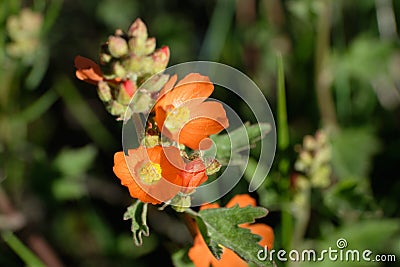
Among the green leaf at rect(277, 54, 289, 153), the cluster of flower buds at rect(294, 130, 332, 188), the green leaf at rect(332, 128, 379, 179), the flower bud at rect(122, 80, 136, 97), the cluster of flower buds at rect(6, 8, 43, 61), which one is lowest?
the green leaf at rect(332, 128, 379, 179)

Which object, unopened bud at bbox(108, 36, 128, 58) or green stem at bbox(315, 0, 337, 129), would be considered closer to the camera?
unopened bud at bbox(108, 36, 128, 58)

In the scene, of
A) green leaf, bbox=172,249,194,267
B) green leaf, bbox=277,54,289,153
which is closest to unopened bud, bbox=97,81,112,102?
green leaf, bbox=172,249,194,267

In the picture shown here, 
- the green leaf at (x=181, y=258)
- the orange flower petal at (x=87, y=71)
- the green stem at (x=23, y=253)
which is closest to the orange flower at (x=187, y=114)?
the orange flower petal at (x=87, y=71)

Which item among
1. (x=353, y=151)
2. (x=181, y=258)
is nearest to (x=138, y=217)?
(x=181, y=258)

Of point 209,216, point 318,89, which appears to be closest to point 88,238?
point 318,89

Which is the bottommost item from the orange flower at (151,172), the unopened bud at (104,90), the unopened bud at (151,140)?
the orange flower at (151,172)

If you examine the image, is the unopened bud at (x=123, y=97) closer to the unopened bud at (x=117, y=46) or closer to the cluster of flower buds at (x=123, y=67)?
the cluster of flower buds at (x=123, y=67)

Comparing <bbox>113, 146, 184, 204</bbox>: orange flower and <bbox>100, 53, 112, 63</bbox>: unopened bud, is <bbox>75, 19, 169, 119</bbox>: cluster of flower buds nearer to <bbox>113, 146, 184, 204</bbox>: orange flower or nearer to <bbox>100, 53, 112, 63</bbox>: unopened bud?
<bbox>100, 53, 112, 63</bbox>: unopened bud
